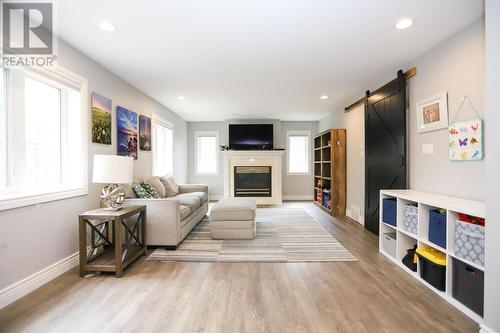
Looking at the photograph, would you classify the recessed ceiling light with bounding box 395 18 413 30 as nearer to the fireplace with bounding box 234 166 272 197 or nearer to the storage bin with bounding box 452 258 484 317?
the storage bin with bounding box 452 258 484 317

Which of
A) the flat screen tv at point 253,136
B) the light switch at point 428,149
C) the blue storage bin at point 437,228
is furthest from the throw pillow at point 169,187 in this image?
the light switch at point 428,149

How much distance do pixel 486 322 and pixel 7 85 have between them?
400 centimetres

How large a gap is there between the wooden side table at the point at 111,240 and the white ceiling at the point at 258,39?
1.82m

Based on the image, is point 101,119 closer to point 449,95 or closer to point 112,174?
point 112,174

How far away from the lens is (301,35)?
2.35 meters

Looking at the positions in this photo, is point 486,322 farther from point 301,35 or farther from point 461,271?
point 301,35

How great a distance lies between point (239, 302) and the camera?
6.28 feet

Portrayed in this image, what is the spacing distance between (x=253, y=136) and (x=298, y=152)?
1.58 m

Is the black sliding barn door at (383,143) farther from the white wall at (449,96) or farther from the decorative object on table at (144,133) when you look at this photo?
the decorative object on table at (144,133)

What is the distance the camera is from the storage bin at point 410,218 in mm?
2387

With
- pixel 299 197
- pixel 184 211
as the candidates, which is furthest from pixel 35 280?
pixel 299 197

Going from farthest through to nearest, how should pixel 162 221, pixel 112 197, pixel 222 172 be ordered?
pixel 222 172 → pixel 162 221 → pixel 112 197

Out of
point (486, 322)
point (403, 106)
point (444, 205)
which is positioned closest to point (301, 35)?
point (403, 106)

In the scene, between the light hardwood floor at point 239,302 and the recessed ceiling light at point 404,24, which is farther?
the recessed ceiling light at point 404,24
